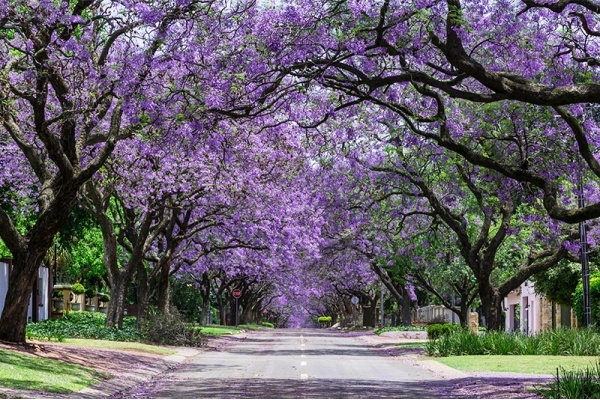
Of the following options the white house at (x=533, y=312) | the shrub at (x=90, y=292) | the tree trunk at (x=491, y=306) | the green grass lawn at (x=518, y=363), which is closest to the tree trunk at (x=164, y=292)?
the tree trunk at (x=491, y=306)

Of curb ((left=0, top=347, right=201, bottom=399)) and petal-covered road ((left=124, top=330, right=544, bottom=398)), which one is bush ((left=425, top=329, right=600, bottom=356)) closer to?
petal-covered road ((left=124, top=330, right=544, bottom=398))

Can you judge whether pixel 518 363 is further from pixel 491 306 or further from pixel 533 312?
pixel 533 312

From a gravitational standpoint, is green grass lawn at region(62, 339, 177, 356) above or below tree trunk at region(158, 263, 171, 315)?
below

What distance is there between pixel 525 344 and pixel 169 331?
13.9 metres

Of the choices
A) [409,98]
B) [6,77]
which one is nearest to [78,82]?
[6,77]

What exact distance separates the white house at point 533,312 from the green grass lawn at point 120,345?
75.0 feet

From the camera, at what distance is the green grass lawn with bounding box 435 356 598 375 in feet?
69.6

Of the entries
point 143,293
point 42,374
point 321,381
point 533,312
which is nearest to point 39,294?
point 143,293

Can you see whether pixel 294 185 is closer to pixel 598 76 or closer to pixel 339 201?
pixel 339 201

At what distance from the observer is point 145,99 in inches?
716

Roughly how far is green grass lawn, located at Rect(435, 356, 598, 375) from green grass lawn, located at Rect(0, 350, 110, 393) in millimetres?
9204

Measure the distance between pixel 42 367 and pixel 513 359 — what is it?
1262cm

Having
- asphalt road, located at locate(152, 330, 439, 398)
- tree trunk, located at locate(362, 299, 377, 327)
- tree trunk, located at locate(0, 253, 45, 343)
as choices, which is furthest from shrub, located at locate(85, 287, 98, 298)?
tree trunk, located at locate(0, 253, 45, 343)

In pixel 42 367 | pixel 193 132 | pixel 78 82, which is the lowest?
pixel 42 367
